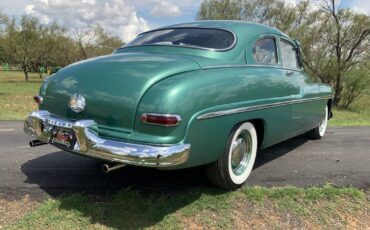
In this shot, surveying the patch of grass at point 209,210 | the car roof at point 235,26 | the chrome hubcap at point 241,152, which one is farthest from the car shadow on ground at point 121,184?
the car roof at point 235,26

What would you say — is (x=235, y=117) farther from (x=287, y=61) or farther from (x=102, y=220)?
(x=287, y=61)

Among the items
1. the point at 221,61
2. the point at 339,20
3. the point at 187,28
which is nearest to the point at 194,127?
the point at 221,61

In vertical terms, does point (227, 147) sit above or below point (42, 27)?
below

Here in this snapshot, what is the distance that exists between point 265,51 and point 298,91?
73cm

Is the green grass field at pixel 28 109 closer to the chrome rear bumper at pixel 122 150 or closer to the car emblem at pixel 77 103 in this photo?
the car emblem at pixel 77 103

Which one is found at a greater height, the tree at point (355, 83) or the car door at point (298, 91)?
the car door at point (298, 91)

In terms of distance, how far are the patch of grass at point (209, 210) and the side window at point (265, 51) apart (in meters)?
1.50

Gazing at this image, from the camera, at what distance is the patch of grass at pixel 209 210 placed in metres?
3.47

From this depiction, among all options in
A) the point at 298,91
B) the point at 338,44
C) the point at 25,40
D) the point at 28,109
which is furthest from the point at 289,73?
the point at 25,40

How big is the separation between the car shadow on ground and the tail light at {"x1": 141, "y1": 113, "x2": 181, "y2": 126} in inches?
35.6

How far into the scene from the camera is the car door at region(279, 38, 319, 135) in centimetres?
502

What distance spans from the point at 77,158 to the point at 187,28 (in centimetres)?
224

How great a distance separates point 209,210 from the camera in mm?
3709

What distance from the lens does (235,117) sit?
3.75 meters
